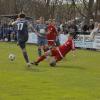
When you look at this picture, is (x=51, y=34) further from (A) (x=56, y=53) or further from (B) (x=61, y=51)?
(A) (x=56, y=53)

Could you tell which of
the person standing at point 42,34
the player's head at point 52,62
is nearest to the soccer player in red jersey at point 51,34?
the person standing at point 42,34

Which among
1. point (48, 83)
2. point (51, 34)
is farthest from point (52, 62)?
point (48, 83)

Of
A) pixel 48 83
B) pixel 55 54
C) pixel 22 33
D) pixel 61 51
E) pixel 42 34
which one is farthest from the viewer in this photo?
pixel 42 34

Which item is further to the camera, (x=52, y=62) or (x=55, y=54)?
(x=55, y=54)

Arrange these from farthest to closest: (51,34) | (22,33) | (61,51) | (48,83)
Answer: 1. (51,34)
2. (61,51)
3. (22,33)
4. (48,83)

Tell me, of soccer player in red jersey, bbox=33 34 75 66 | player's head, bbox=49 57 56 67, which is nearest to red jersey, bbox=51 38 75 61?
soccer player in red jersey, bbox=33 34 75 66

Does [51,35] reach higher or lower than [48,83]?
higher

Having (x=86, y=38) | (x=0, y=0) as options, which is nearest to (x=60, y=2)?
(x=0, y=0)

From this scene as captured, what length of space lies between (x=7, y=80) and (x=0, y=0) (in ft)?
190

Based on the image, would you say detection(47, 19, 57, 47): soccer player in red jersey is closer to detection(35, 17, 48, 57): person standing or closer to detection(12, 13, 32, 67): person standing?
detection(35, 17, 48, 57): person standing

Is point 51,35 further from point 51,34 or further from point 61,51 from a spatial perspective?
point 61,51

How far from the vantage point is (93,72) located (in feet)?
59.6

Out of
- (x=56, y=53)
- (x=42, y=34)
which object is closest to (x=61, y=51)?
(x=56, y=53)

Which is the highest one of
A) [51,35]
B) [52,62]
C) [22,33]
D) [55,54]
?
[22,33]
